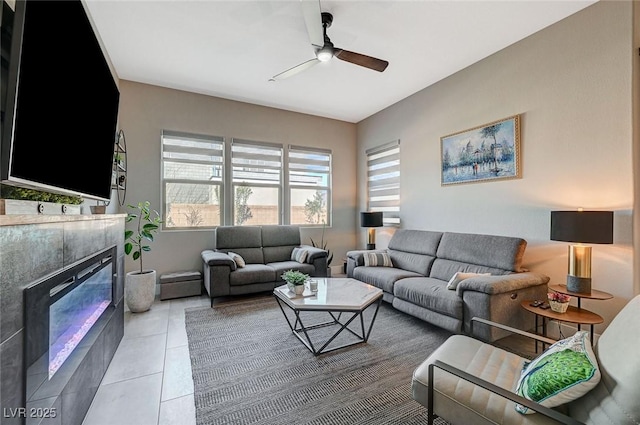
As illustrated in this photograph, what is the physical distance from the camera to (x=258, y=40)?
2.97 metres

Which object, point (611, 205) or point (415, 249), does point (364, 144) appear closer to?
point (415, 249)

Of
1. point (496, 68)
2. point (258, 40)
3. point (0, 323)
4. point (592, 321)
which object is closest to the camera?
point (0, 323)

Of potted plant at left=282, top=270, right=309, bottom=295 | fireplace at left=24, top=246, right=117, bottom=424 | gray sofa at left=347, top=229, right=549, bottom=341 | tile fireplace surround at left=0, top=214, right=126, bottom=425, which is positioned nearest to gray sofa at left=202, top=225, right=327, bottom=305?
gray sofa at left=347, top=229, right=549, bottom=341

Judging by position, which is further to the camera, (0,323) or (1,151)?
(1,151)

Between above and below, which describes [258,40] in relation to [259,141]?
above

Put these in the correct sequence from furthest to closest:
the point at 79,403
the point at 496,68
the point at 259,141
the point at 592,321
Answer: the point at 259,141, the point at 496,68, the point at 592,321, the point at 79,403

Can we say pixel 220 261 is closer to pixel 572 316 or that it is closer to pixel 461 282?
pixel 461 282

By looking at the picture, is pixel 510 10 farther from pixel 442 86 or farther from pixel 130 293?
pixel 130 293

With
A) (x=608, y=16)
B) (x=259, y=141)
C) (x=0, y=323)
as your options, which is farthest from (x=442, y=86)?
(x=0, y=323)

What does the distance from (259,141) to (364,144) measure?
213cm

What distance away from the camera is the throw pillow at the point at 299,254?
167 inches

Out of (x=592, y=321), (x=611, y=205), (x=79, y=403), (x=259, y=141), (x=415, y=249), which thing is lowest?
(x=79, y=403)

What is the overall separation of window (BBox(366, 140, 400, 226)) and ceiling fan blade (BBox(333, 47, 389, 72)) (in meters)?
2.06

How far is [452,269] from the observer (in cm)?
326
